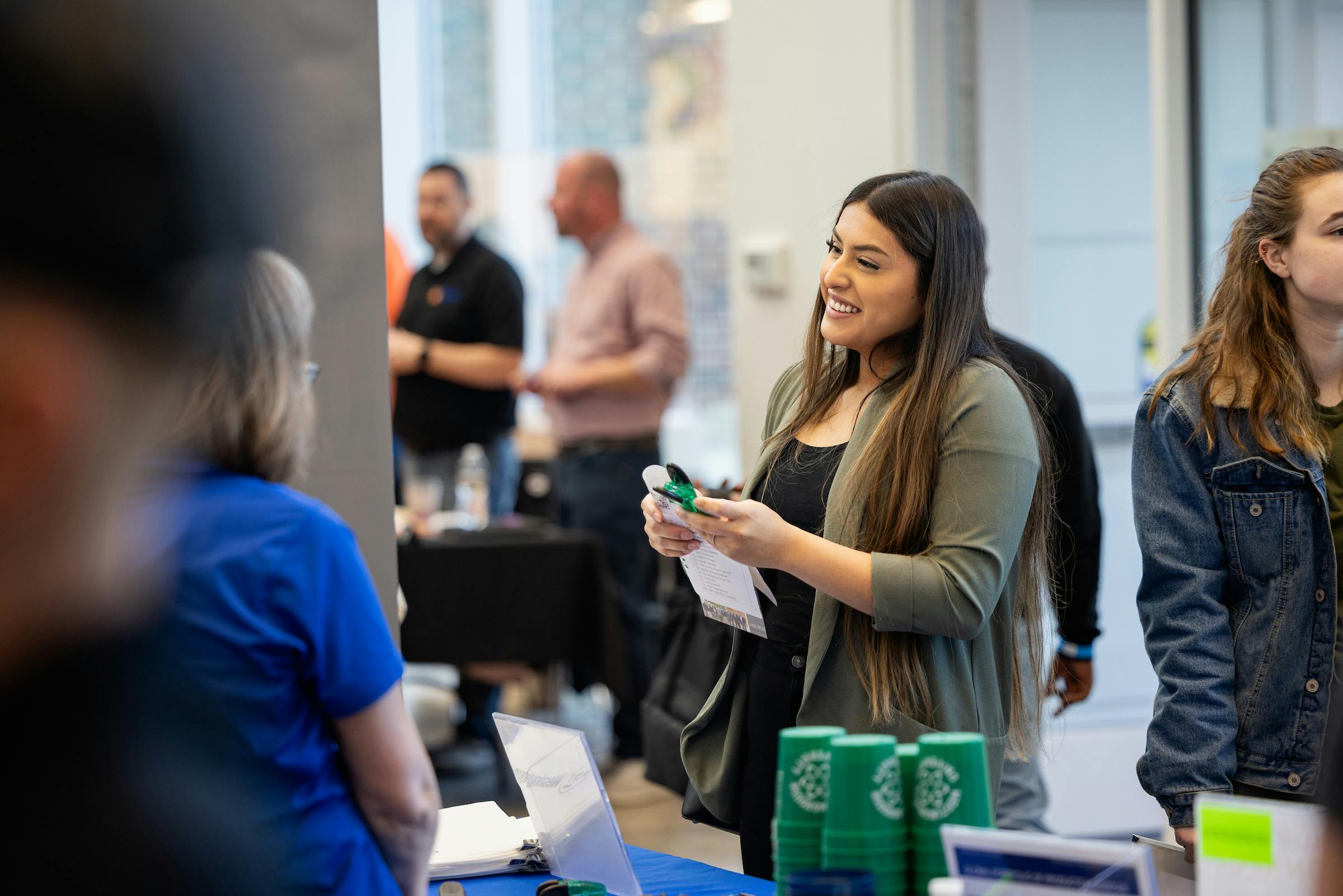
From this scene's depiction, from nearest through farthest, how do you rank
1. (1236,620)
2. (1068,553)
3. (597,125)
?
(1236,620) < (1068,553) < (597,125)

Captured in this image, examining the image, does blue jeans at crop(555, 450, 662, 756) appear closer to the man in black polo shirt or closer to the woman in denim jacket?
the man in black polo shirt

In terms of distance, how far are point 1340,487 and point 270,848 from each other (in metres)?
1.45

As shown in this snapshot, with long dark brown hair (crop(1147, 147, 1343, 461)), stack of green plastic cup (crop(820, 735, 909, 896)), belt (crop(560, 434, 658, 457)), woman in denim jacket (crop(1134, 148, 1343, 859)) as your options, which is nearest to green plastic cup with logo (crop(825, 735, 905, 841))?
stack of green plastic cup (crop(820, 735, 909, 896))

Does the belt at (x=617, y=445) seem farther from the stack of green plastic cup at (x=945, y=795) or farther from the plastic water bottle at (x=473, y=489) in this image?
the stack of green plastic cup at (x=945, y=795)

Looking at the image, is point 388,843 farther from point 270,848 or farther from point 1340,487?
point 1340,487

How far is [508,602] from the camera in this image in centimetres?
412

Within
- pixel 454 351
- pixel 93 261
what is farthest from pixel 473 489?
pixel 93 261

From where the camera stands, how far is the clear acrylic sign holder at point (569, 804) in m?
1.44

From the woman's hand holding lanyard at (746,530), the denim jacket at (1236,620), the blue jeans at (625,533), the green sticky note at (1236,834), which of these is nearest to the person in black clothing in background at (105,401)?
the woman's hand holding lanyard at (746,530)

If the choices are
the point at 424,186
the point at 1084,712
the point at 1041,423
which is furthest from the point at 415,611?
the point at 1041,423

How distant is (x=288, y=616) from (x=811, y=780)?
1.65 feet

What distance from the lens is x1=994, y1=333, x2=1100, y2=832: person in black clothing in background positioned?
2.54 m

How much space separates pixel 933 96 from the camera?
380cm

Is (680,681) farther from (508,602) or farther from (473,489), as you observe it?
(473,489)
